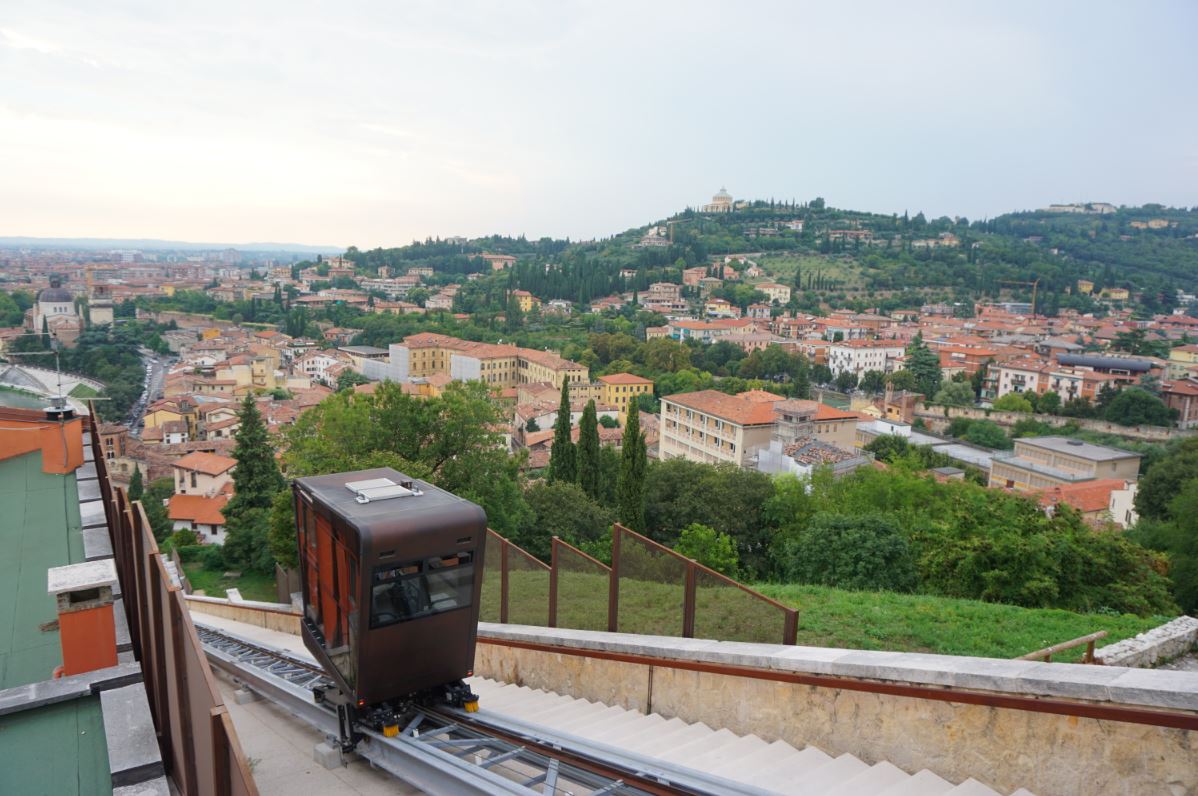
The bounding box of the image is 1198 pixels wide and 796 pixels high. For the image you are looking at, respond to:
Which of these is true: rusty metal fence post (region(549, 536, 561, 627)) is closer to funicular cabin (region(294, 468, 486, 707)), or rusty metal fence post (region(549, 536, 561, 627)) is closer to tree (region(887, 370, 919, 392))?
funicular cabin (region(294, 468, 486, 707))

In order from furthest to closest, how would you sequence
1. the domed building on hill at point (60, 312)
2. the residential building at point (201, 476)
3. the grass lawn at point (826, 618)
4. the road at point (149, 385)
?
the domed building on hill at point (60, 312), the road at point (149, 385), the residential building at point (201, 476), the grass lawn at point (826, 618)

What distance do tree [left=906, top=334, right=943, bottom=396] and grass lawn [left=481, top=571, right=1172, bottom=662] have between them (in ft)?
234

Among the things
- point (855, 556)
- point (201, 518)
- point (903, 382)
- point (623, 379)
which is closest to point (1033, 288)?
point (903, 382)

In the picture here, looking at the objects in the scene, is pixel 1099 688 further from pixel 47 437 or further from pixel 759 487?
pixel 759 487

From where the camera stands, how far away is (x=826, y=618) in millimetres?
7352

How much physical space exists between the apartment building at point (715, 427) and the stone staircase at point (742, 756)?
3709cm

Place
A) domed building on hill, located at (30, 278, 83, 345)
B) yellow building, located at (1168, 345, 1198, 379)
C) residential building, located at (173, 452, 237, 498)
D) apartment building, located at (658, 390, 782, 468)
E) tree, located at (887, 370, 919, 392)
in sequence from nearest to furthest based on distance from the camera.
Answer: residential building, located at (173, 452, 237, 498), apartment building, located at (658, 390, 782, 468), tree, located at (887, 370, 919, 392), domed building on hill, located at (30, 278, 83, 345), yellow building, located at (1168, 345, 1198, 379)

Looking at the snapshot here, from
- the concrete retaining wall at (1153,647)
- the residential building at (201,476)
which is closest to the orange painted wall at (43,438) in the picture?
the concrete retaining wall at (1153,647)

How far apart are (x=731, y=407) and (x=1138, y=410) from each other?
39288 mm

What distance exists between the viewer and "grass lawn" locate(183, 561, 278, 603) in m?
22.6

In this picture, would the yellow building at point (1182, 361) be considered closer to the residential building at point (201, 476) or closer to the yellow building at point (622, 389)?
the yellow building at point (622, 389)

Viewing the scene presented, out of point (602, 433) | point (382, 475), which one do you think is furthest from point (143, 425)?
point (382, 475)

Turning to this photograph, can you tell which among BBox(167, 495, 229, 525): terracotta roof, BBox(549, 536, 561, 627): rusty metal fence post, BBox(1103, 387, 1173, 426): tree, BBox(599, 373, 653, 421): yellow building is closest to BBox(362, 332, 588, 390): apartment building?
BBox(599, 373, 653, 421): yellow building

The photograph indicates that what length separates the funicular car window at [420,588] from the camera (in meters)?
4.47
